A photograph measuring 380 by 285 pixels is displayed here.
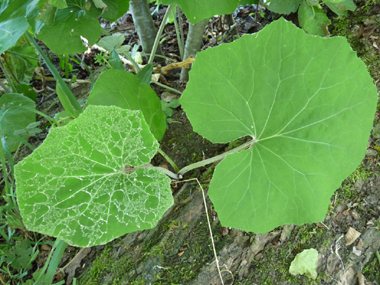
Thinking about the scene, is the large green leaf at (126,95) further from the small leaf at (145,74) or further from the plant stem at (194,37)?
the plant stem at (194,37)

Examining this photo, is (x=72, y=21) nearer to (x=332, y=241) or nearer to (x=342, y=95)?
(x=342, y=95)

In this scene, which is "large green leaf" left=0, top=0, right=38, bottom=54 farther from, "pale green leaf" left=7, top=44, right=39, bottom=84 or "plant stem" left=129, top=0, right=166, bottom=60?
"plant stem" left=129, top=0, right=166, bottom=60

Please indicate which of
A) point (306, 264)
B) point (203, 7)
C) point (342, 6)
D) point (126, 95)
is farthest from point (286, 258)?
point (342, 6)

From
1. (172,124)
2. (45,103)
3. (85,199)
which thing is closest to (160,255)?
(85,199)

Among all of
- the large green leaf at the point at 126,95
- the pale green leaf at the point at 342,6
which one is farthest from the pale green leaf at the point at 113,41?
the pale green leaf at the point at 342,6

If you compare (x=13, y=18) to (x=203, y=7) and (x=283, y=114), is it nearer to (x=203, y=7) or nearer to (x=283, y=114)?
(x=203, y=7)

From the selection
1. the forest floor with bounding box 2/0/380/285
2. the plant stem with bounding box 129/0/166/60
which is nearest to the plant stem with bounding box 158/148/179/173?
the forest floor with bounding box 2/0/380/285
